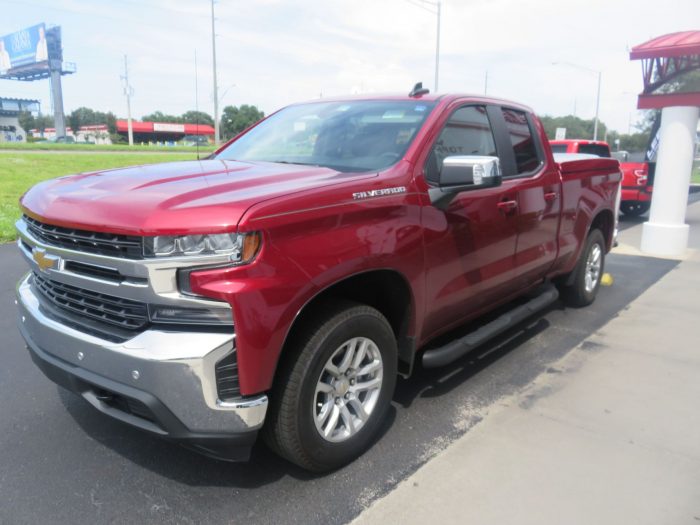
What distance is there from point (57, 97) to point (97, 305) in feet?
299

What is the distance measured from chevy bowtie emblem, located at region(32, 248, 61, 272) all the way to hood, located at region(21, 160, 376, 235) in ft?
0.54

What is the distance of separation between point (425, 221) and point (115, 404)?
1754 mm

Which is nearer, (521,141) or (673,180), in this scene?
(521,141)

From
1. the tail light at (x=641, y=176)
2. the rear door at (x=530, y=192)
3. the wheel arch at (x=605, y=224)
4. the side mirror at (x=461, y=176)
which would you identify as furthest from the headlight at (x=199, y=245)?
the tail light at (x=641, y=176)

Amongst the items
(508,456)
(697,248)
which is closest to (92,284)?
(508,456)

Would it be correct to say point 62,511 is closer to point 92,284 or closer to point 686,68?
point 92,284

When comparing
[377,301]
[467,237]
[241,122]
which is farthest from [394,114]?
[241,122]

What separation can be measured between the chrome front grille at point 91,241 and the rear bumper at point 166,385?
13.5 inches

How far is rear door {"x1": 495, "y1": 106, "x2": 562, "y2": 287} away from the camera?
406 cm

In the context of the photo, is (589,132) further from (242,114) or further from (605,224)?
(605,224)

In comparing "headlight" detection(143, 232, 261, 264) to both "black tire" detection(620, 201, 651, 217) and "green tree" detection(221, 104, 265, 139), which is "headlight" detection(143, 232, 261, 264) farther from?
"green tree" detection(221, 104, 265, 139)

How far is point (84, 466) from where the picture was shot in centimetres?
290

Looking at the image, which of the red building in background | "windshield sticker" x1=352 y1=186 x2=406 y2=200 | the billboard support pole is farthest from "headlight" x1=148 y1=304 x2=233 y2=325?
the billboard support pole

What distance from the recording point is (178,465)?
293 cm
